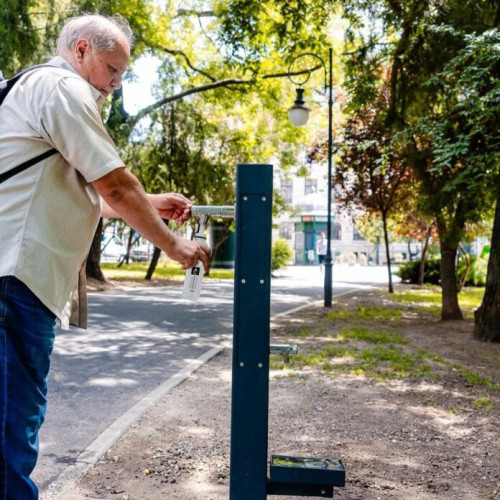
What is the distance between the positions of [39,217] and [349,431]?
3.27 m

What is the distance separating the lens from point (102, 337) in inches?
349

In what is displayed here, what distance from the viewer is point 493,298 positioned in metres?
8.79

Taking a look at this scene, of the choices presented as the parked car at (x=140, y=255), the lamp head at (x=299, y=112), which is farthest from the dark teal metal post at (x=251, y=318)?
the parked car at (x=140, y=255)

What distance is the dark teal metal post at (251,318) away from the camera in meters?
2.42

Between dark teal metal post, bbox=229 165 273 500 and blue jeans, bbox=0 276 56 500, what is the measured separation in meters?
0.76

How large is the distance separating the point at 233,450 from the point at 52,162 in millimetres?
1347

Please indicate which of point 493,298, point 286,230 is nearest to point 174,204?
point 493,298

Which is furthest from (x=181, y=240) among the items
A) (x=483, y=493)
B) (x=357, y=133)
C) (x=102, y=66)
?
(x=357, y=133)

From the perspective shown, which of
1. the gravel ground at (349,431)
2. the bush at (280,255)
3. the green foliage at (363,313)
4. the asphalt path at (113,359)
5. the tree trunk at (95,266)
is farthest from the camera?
the bush at (280,255)

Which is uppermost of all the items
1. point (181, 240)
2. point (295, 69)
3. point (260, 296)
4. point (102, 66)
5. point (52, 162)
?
point (295, 69)

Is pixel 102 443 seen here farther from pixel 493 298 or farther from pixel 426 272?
pixel 426 272

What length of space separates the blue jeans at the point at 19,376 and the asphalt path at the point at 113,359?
1596 mm

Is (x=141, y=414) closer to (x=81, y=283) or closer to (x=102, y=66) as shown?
(x=81, y=283)

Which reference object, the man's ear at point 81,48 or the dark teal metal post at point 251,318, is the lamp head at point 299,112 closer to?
the dark teal metal post at point 251,318
